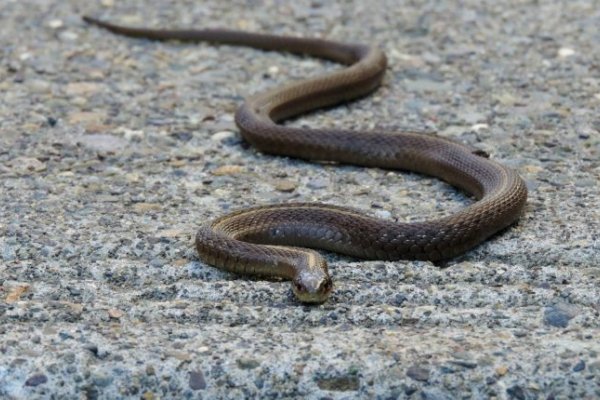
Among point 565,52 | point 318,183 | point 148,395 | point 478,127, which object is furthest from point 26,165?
point 565,52

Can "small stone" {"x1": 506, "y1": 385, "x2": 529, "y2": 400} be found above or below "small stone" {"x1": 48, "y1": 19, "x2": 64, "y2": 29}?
above

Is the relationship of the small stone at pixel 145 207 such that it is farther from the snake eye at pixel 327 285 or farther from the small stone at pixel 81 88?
the small stone at pixel 81 88

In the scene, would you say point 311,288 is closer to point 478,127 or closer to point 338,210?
point 338,210

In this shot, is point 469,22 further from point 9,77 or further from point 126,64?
point 9,77

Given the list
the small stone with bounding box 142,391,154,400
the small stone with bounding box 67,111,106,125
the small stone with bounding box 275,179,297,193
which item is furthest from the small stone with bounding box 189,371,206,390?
the small stone with bounding box 67,111,106,125

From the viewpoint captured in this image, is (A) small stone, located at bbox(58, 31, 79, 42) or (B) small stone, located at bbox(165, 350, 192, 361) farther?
(A) small stone, located at bbox(58, 31, 79, 42)

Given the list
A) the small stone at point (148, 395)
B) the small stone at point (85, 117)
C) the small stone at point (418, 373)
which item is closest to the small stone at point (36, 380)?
the small stone at point (148, 395)

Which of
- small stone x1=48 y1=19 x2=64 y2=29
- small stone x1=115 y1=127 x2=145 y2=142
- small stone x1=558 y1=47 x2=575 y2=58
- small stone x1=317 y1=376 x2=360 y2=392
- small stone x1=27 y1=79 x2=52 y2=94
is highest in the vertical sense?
small stone x1=558 y1=47 x2=575 y2=58

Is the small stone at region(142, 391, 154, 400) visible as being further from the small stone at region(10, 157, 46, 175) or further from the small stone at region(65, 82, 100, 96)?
the small stone at region(65, 82, 100, 96)
